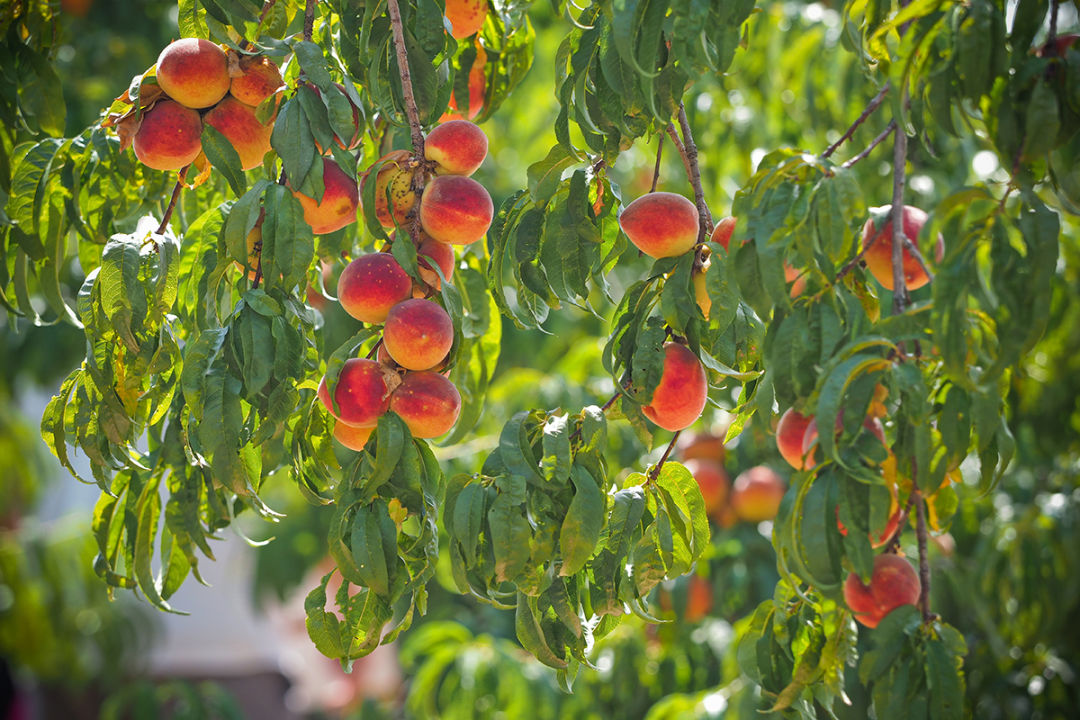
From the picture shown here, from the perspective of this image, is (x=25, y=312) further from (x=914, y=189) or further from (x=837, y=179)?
(x=914, y=189)

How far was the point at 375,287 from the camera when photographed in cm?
93

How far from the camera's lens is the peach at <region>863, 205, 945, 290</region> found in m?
1.03

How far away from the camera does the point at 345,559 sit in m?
0.83

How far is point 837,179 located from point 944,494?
41 centimetres

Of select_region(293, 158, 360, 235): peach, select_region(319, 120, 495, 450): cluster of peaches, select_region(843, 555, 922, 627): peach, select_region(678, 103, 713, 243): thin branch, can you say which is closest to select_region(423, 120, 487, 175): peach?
select_region(319, 120, 495, 450): cluster of peaches

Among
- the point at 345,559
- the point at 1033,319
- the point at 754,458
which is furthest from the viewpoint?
the point at 754,458

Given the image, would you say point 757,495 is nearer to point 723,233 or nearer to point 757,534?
point 757,534

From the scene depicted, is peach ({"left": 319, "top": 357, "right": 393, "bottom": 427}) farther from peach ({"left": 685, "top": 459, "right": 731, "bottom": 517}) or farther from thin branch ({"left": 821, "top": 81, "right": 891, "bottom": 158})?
peach ({"left": 685, "top": 459, "right": 731, "bottom": 517})

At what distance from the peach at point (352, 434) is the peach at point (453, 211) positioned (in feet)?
0.67

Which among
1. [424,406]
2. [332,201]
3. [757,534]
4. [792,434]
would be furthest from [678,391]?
[757,534]

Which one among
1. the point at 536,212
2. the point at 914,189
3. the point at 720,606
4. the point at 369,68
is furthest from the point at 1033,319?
the point at 720,606

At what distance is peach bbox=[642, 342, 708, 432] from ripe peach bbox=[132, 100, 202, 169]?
51 centimetres

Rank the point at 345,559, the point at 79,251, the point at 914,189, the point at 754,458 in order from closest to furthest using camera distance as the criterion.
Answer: the point at 345,559
the point at 79,251
the point at 914,189
the point at 754,458

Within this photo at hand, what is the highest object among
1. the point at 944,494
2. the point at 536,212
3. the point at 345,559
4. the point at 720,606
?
the point at 536,212
